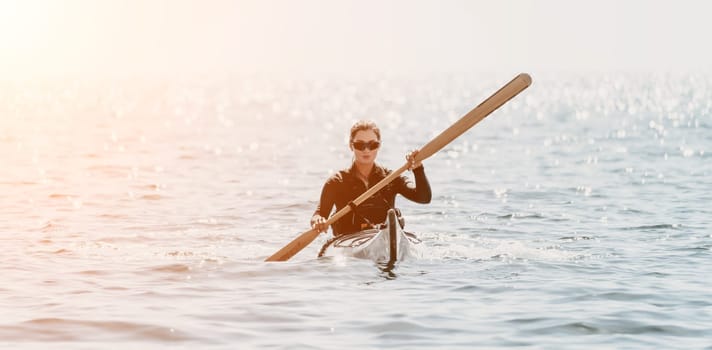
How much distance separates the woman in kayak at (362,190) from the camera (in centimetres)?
1338

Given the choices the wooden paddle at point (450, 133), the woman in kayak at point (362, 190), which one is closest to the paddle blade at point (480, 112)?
the wooden paddle at point (450, 133)

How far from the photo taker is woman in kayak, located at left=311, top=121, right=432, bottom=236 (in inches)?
527

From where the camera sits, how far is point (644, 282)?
12516 mm

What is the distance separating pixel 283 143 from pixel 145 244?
25062 mm

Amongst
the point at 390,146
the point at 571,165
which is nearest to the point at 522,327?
the point at 571,165

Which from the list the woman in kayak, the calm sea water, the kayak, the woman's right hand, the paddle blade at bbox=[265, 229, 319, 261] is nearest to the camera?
the calm sea water

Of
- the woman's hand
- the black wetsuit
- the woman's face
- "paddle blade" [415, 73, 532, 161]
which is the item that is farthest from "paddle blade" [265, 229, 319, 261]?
"paddle blade" [415, 73, 532, 161]

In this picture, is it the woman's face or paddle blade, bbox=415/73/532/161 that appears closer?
paddle blade, bbox=415/73/532/161

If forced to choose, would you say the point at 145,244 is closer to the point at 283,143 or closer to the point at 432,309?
the point at 432,309

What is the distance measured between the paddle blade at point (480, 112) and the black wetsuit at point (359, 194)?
55 centimetres

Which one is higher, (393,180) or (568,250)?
(393,180)

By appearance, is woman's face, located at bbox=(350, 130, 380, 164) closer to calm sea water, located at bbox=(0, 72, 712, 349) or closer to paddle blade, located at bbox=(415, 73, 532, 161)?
paddle blade, located at bbox=(415, 73, 532, 161)

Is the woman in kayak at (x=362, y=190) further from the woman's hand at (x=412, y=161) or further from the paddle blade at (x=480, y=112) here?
the paddle blade at (x=480, y=112)

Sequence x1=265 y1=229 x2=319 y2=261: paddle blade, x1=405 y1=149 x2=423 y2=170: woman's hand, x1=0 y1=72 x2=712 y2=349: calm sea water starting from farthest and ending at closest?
1. x1=265 y1=229 x2=319 y2=261: paddle blade
2. x1=405 y1=149 x2=423 y2=170: woman's hand
3. x1=0 y1=72 x2=712 y2=349: calm sea water
